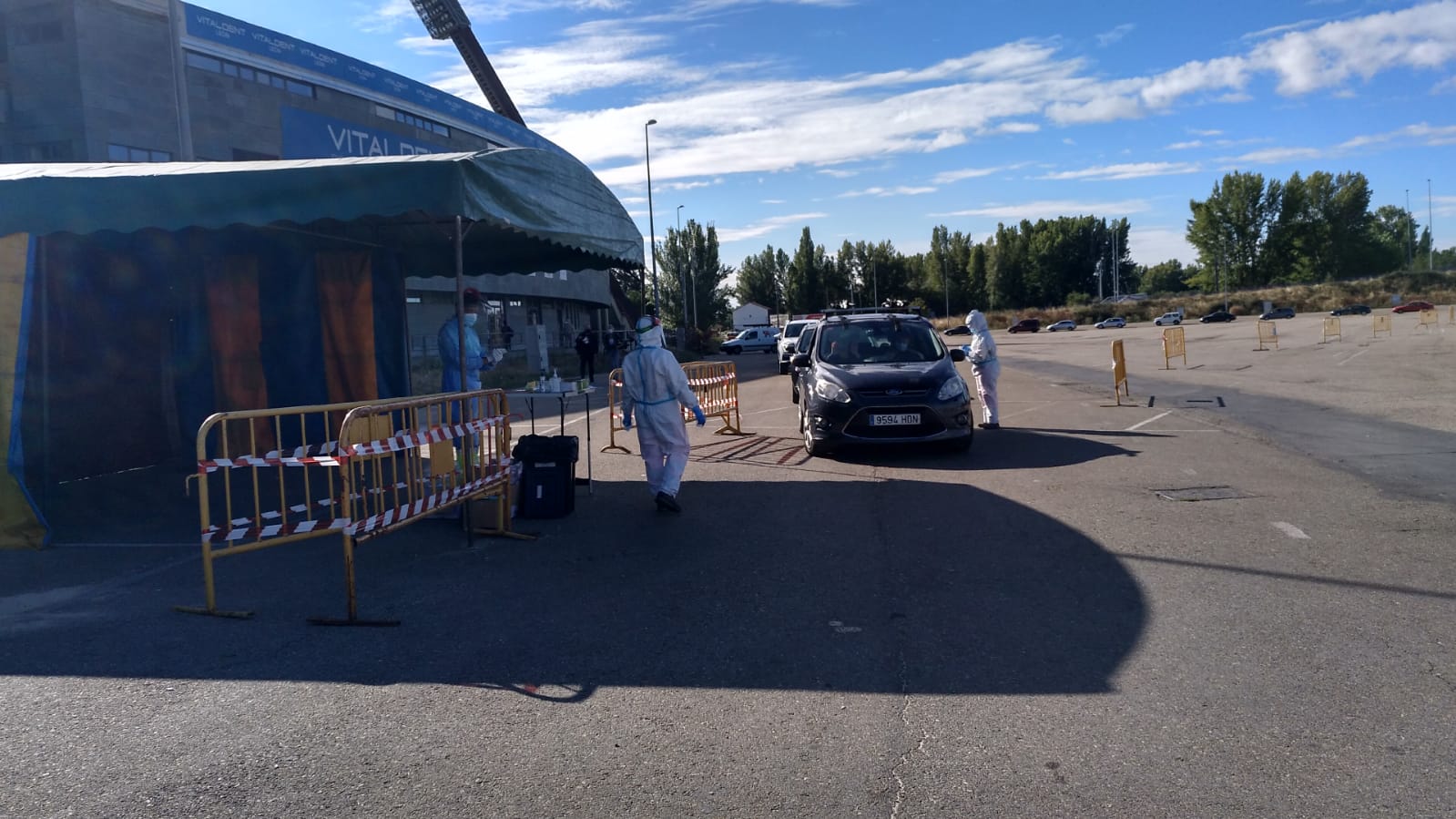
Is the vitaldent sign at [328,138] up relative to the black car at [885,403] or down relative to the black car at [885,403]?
up

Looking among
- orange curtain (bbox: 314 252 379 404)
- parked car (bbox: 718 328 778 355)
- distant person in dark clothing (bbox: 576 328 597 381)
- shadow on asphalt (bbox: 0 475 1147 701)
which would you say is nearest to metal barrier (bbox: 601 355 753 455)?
orange curtain (bbox: 314 252 379 404)

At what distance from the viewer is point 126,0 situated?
25609 mm

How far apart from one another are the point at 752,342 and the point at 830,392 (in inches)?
1784

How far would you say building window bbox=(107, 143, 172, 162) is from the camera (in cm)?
2508

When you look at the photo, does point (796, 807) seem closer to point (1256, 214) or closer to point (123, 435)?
point (123, 435)

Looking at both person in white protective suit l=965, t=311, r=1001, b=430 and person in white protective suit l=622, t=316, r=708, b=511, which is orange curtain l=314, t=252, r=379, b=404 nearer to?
person in white protective suit l=622, t=316, r=708, b=511

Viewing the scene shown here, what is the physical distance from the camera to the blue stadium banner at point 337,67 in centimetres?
2884

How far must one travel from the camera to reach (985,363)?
45.0ft

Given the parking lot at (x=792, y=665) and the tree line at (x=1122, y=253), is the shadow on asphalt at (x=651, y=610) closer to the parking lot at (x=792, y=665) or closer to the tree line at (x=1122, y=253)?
the parking lot at (x=792, y=665)

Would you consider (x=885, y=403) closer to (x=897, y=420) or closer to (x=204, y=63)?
(x=897, y=420)

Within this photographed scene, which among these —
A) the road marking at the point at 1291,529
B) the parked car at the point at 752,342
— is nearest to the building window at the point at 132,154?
the road marking at the point at 1291,529

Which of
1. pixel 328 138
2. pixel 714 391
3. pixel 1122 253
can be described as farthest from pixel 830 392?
pixel 1122 253

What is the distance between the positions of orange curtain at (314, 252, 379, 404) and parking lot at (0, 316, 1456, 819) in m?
3.59

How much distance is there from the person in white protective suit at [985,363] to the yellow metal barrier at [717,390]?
3460 mm
